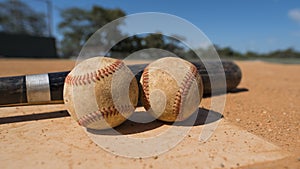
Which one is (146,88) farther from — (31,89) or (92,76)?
(31,89)

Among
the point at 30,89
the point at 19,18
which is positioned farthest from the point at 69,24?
the point at 30,89

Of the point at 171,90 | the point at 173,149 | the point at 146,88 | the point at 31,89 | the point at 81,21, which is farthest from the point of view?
the point at 81,21

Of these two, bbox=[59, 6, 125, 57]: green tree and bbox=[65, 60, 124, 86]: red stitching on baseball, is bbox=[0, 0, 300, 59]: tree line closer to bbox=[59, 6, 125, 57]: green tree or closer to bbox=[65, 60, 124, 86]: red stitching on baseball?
bbox=[59, 6, 125, 57]: green tree

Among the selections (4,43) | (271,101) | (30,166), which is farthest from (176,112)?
(4,43)

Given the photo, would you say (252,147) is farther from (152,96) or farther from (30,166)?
(30,166)

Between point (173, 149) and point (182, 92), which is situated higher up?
point (182, 92)

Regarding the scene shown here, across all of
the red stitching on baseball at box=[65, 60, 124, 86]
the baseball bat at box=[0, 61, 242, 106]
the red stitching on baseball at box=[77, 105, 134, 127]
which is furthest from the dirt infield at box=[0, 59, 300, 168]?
the red stitching on baseball at box=[65, 60, 124, 86]
